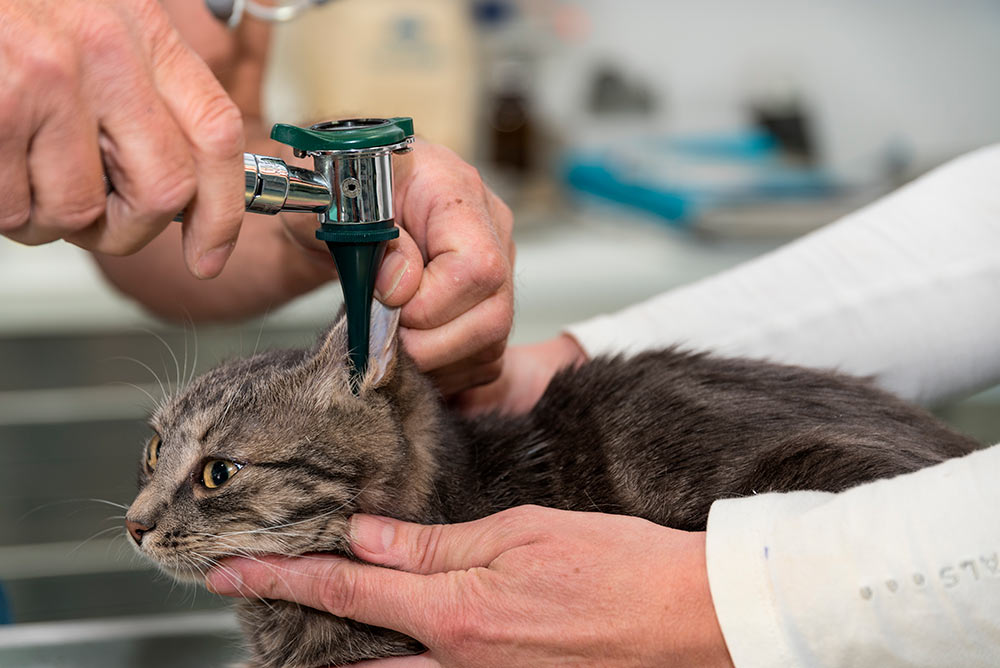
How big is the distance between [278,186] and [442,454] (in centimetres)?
37

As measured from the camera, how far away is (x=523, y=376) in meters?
1.36

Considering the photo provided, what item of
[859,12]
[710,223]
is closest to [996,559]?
[710,223]

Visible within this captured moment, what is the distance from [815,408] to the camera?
3.32 ft

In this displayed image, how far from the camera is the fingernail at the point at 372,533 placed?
957 mm

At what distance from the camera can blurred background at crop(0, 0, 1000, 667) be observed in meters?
2.22

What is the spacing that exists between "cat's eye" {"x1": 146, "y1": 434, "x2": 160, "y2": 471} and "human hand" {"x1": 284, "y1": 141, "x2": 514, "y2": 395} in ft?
0.94

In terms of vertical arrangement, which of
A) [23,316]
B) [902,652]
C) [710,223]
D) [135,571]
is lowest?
[135,571]

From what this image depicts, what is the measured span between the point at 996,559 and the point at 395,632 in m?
0.55

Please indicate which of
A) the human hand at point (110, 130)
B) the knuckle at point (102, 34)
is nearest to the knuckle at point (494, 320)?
the human hand at point (110, 130)

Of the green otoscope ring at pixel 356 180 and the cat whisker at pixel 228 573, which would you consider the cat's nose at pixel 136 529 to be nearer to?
the cat whisker at pixel 228 573

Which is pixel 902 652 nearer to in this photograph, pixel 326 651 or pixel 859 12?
pixel 326 651

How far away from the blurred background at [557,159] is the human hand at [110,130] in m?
0.65

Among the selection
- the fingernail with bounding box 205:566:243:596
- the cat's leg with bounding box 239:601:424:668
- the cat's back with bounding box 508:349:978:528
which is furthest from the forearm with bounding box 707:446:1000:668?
the fingernail with bounding box 205:566:243:596

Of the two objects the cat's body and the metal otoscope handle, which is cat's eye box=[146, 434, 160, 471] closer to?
the cat's body
